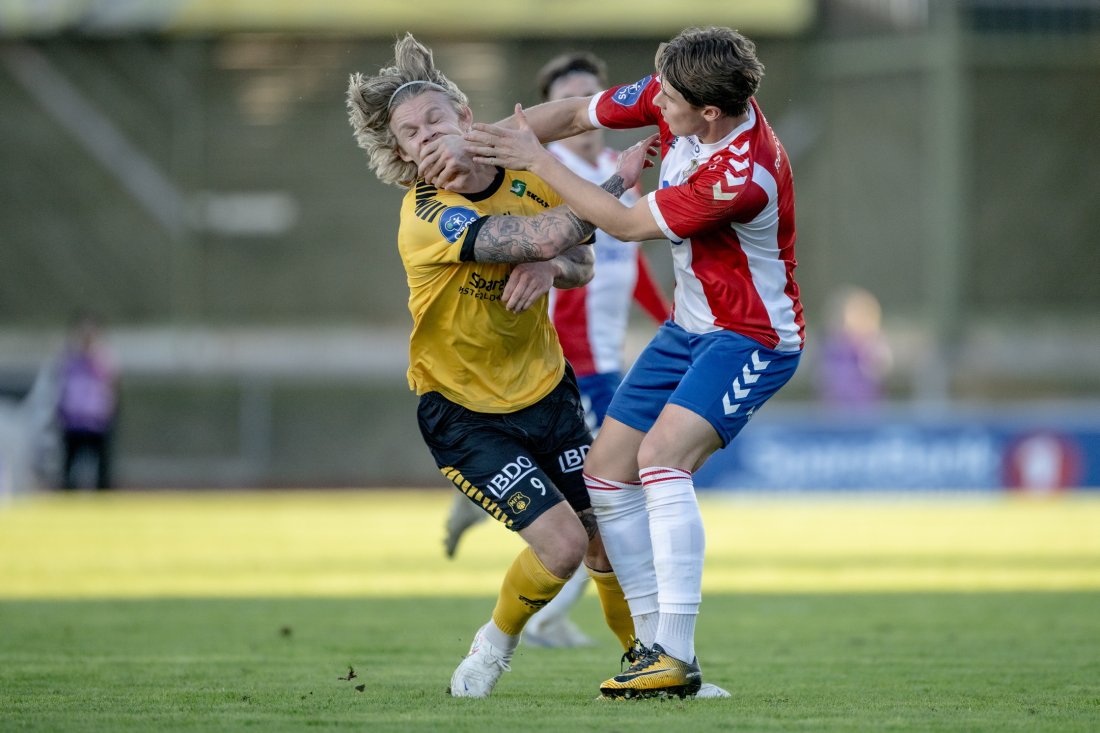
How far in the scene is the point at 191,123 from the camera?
89.1ft

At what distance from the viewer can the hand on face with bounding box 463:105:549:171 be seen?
5.24 metres

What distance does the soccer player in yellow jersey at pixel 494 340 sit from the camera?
5297 millimetres

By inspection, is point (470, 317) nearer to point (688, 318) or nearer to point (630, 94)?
point (688, 318)

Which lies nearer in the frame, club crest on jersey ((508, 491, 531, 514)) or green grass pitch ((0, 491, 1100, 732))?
green grass pitch ((0, 491, 1100, 732))

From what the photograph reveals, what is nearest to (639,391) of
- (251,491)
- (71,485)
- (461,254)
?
(461,254)

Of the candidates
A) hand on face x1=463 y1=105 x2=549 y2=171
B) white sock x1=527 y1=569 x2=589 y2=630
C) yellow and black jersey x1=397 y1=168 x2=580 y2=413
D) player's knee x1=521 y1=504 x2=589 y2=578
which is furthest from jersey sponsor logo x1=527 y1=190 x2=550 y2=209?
white sock x1=527 y1=569 x2=589 y2=630

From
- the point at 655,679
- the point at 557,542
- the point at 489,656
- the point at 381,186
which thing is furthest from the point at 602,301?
the point at 381,186

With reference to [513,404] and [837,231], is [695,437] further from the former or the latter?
[837,231]

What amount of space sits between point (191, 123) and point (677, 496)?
2345cm

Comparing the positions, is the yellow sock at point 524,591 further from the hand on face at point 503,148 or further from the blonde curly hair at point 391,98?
the blonde curly hair at point 391,98

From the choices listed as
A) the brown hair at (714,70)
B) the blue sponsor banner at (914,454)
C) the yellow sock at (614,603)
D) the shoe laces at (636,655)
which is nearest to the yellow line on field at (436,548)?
the blue sponsor banner at (914,454)

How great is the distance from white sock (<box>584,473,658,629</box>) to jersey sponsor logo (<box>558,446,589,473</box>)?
181 mm

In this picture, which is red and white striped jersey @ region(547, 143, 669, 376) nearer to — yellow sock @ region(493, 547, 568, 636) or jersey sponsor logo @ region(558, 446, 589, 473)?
jersey sponsor logo @ region(558, 446, 589, 473)

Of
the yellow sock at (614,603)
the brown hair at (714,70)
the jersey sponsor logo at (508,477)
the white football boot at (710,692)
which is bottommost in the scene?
the white football boot at (710,692)
